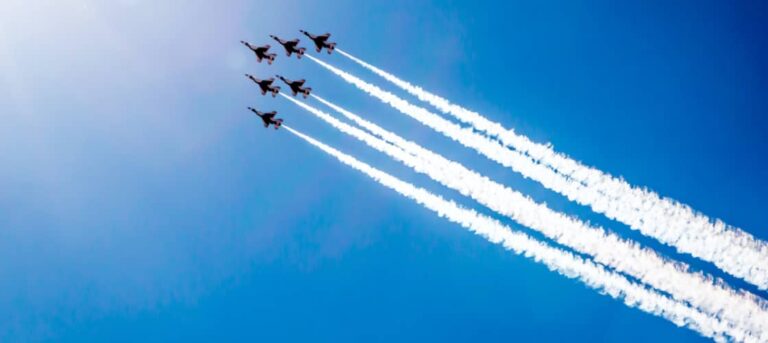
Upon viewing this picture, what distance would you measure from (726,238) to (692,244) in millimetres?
2656

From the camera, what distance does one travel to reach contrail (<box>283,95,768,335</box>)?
51188 mm

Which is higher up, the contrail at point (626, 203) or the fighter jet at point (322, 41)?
the fighter jet at point (322, 41)

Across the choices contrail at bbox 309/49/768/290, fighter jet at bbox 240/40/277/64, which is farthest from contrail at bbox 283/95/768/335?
fighter jet at bbox 240/40/277/64

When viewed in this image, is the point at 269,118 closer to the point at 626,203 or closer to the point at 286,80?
the point at 286,80

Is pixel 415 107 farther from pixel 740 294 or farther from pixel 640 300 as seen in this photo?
pixel 740 294

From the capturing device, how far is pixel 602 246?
54.1 metres

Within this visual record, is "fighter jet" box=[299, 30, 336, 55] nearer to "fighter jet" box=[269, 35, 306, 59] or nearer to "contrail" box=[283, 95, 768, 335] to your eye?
"fighter jet" box=[269, 35, 306, 59]

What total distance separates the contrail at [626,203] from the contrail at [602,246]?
176 centimetres


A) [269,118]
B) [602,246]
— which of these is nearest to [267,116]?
[269,118]

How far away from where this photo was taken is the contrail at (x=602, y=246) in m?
51.2

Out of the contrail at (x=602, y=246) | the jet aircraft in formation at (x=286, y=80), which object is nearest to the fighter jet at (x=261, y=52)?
the jet aircraft in formation at (x=286, y=80)

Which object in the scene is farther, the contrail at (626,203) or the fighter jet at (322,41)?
the fighter jet at (322,41)

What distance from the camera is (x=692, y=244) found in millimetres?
52312

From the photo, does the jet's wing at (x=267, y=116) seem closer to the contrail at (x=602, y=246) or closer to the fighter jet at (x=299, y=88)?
the fighter jet at (x=299, y=88)
